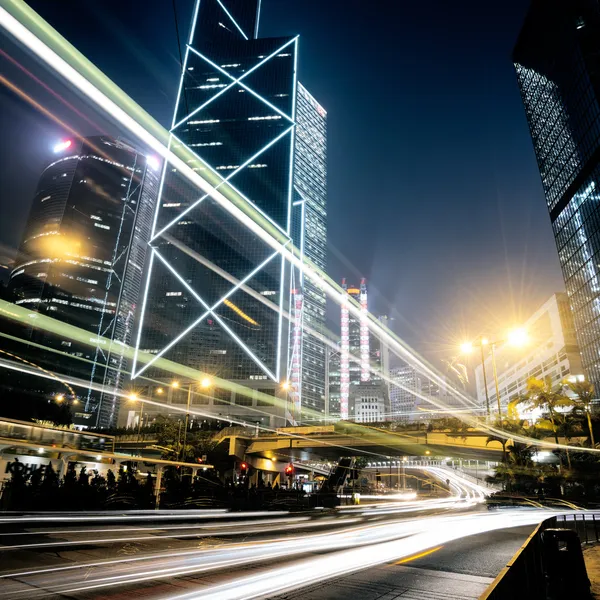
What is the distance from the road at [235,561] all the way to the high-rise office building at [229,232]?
320 ft

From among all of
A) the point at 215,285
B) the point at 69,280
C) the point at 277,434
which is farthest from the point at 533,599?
the point at 69,280

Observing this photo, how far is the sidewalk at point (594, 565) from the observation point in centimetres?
819

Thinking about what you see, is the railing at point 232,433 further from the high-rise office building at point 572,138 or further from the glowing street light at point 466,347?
the high-rise office building at point 572,138

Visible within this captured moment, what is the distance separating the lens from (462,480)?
9269 cm

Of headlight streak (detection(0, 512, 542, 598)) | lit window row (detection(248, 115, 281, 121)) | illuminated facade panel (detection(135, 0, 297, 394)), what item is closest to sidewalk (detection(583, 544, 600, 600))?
headlight streak (detection(0, 512, 542, 598))

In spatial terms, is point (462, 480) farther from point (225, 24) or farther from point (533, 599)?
point (225, 24)

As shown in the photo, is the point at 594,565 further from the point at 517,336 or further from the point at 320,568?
the point at 517,336

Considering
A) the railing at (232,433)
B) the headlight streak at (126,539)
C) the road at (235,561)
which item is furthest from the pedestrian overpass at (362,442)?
the headlight streak at (126,539)

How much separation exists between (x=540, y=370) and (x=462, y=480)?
46789mm

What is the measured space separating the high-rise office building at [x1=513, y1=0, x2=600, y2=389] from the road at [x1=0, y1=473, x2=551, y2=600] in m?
91.6

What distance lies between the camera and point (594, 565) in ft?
34.2

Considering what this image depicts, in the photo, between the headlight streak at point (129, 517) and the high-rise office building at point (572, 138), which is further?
the high-rise office building at point (572, 138)

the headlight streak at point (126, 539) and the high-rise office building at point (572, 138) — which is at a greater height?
the high-rise office building at point (572, 138)

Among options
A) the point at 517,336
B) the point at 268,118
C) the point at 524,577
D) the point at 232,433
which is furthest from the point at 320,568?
the point at 268,118
